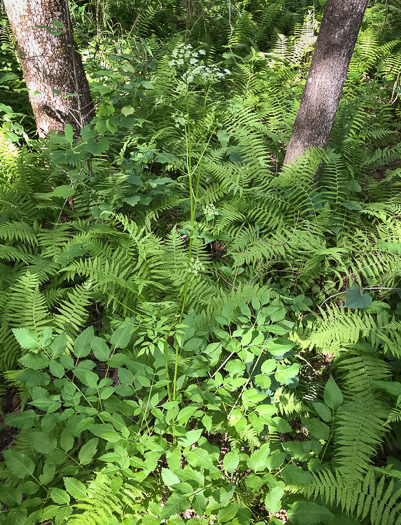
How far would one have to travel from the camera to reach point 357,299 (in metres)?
2.31

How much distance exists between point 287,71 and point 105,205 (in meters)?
3.57

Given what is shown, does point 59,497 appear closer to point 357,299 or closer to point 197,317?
point 197,317

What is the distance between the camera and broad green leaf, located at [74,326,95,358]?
5.23 feet

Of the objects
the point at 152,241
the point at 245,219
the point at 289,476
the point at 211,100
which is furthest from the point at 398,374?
the point at 211,100

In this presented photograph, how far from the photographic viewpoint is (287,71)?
4.66 metres

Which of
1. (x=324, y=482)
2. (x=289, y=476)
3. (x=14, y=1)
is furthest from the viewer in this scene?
(x=14, y=1)

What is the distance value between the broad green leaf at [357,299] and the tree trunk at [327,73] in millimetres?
1477

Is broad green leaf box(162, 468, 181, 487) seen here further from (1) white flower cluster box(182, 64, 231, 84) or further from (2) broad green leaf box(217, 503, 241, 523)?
(1) white flower cluster box(182, 64, 231, 84)

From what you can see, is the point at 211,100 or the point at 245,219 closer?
the point at 245,219

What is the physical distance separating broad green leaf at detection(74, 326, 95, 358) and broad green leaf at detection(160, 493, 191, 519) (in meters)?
0.70

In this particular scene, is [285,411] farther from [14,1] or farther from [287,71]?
[287,71]

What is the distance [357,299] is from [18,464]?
2122 millimetres

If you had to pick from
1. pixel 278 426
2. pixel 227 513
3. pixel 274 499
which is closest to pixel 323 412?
pixel 278 426

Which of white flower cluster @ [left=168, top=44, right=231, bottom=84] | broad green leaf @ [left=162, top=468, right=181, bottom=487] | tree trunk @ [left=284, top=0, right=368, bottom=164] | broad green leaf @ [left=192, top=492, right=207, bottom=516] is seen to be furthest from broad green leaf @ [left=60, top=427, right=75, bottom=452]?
tree trunk @ [left=284, top=0, right=368, bottom=164]
